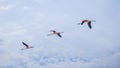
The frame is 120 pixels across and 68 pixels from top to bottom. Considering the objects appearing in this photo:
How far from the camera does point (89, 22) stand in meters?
91.0

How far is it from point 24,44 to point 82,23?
76.2 ft

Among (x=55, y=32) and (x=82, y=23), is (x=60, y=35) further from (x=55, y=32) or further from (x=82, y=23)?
(x=82, y=23)

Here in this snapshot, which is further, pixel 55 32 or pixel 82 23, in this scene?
pixel 55 32

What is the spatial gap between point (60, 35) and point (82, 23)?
13.9m

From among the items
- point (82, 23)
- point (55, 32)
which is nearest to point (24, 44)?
point (55, 32)

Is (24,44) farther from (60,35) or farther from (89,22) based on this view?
Result: (89,22)

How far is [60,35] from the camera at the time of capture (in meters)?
97.4

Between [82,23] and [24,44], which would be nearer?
[82,23]

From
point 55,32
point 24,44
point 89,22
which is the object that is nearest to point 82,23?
point 89,22

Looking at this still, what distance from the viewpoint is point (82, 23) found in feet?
282

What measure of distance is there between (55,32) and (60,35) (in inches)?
100

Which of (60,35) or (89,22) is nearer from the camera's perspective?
(89,22)

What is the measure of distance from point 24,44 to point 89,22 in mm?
23623

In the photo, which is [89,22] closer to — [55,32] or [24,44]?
[55,32]
